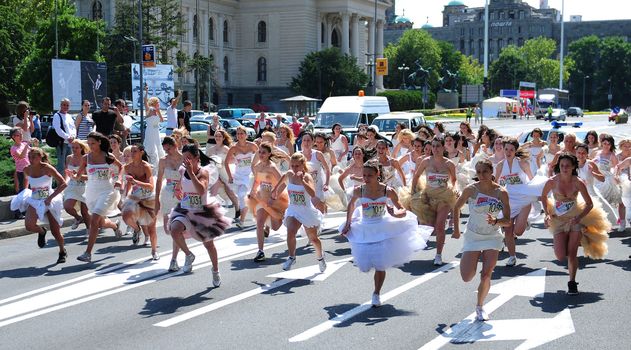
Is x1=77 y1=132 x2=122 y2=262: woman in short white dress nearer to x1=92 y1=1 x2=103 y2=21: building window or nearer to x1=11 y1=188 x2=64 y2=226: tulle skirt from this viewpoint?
x1=11 y1=188 x2=64 y2=226: tulle skirt

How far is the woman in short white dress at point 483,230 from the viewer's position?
369 inches

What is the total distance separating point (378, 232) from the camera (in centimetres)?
1008

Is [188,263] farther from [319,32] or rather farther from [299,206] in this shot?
[319,32]

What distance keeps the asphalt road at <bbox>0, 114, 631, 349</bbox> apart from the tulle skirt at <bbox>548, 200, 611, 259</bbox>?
1.55 feet

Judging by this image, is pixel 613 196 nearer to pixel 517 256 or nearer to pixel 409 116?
pixel 517 256

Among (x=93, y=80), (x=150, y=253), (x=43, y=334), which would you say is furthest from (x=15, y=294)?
(x=93, y=80)

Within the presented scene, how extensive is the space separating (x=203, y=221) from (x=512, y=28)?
575 ft

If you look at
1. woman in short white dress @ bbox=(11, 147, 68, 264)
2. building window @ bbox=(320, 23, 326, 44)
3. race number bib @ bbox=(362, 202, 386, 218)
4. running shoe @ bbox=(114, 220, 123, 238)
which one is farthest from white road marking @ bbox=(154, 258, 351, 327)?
building window @ bbox=(320, 23, 326, 44)

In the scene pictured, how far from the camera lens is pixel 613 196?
1578cm

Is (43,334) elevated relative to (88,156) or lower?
lower

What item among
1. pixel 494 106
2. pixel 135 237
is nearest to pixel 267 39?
pixel 494 106

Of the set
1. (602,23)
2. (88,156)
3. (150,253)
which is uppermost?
(602,23)

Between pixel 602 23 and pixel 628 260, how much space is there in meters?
173

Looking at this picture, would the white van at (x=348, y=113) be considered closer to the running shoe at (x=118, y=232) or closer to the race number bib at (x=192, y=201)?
the running shoe at (x=118, y=232)
